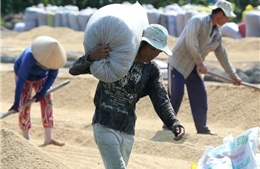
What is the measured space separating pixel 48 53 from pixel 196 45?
5.76ft

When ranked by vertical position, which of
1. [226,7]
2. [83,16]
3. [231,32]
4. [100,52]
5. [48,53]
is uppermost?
[100,52]

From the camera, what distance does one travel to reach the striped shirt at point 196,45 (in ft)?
29.4

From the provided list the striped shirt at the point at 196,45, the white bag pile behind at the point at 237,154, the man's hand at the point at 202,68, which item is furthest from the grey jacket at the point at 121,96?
the man's hand at the point at 202,68

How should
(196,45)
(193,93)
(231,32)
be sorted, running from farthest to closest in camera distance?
(231,32) → (193,93) → (196,45)

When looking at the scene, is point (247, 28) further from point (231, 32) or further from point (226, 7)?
point (226, 7)

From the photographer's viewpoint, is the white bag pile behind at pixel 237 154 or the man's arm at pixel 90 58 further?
the white bag pile behind at pixel 237 154

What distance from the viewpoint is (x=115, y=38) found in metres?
5.32

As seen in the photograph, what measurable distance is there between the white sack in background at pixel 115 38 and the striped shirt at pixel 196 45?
360 cm

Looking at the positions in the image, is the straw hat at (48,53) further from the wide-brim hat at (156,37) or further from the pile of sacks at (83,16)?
the pile of sacks at (83,16)

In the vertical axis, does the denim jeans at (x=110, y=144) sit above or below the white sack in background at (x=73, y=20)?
above

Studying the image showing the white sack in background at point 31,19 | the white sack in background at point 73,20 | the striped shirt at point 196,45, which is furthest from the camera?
the white sack in background at point 31,19

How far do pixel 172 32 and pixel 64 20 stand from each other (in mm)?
4200

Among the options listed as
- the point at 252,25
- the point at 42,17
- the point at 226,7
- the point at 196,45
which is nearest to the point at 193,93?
the point at 196,45

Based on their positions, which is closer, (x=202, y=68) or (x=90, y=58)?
(x=90, y=58)
